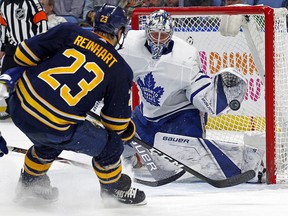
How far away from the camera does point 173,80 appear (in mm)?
3977

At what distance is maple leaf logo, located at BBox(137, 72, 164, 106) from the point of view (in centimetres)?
404

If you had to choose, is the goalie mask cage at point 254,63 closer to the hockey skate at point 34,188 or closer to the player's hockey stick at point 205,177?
the player's hockey stick at point 205,177

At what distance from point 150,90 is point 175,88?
14 cm

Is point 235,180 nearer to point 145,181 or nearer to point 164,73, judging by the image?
point 145,181

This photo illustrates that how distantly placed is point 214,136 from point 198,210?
1.82 metres

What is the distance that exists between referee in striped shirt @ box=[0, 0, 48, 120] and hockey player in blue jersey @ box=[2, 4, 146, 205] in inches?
98.5

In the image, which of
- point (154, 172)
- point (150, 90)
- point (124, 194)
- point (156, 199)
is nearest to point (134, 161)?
point (154, 172)

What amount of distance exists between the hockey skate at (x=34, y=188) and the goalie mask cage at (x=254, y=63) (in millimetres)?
1201

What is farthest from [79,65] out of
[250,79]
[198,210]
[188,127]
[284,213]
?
[250,79]

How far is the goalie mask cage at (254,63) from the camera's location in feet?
12.9

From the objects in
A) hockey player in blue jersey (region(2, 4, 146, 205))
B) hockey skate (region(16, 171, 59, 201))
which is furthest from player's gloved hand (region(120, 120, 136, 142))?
hockey skate (region(16, 171, 59, 201))

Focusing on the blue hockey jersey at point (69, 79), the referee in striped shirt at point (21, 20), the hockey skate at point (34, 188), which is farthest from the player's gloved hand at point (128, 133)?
the referee in striped shirt at point (21, 20)

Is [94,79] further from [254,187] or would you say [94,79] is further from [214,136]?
[214,136]

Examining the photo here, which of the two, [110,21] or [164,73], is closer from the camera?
[110,21]
